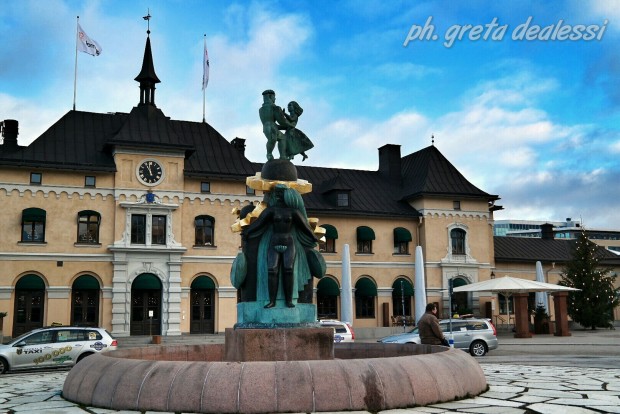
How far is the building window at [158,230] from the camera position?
1390 inches

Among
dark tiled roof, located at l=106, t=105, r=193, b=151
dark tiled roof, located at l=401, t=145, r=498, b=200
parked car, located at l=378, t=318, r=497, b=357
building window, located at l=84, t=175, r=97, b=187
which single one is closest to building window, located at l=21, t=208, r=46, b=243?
building window, located at l=84, t=175, r=97, b=187

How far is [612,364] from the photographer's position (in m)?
16.8

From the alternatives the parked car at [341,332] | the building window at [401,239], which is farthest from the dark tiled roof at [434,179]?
the parked car at [341,332]

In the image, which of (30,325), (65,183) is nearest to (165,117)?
(65,183)

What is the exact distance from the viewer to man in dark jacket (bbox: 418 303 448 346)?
13.3 metres

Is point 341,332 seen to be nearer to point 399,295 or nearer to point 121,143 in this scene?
point 121,143

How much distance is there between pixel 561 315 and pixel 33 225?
27674 mm

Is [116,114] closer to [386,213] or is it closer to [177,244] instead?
[177,244]

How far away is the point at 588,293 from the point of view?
39750mm

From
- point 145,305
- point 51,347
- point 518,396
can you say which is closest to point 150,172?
point 145,305

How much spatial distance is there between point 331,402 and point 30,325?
2807 centimetres

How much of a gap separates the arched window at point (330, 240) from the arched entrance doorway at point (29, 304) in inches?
642

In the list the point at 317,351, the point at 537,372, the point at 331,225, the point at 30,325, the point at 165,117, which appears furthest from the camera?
the point at 331,225

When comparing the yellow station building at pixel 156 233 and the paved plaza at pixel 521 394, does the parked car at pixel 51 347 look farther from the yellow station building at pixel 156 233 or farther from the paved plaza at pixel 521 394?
the yellow station building at pixel 156 233
